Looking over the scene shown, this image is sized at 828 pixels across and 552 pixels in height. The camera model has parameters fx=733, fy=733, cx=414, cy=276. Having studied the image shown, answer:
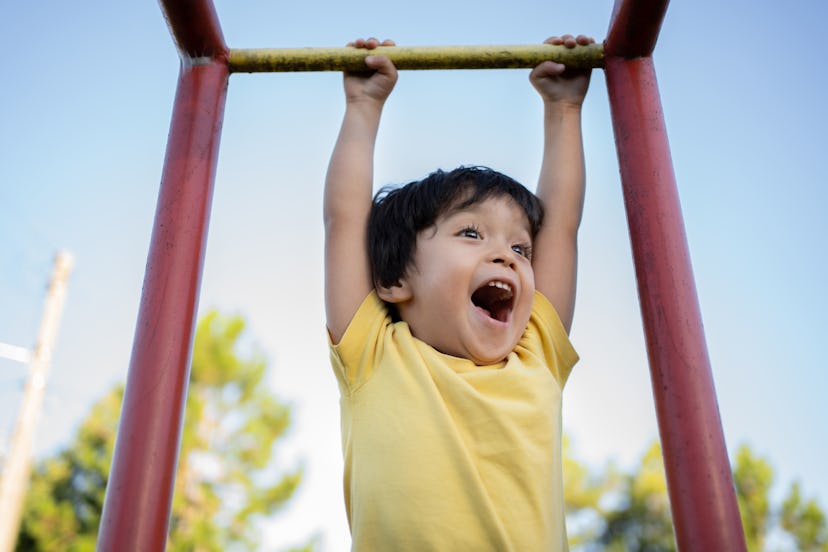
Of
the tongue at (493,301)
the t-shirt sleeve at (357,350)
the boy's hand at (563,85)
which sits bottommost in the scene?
the t-shirt sleeve at (357,350)

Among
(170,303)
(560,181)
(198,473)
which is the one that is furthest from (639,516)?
(170,303)

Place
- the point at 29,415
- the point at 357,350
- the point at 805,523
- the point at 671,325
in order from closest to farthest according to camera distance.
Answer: the point at 671,325, the point at 357,350, the point at 29,415, the point at 805,523

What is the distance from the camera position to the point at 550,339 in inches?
54.4

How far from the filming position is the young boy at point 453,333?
42.8 inches

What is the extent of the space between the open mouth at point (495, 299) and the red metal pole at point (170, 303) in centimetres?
51

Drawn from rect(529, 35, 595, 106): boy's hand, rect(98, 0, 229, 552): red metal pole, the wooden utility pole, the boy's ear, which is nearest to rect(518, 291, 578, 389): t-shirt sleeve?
the boy's ear

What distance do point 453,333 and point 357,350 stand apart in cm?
17

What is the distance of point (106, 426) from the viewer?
11.9 metres

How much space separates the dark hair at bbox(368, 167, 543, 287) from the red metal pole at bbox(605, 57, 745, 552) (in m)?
0.26

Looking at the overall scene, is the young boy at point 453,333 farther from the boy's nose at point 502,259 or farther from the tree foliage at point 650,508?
the tree foliage at point 650,508

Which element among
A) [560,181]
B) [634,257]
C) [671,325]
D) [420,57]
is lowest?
[671,325]

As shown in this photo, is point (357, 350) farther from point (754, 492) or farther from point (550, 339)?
point (754, 492)

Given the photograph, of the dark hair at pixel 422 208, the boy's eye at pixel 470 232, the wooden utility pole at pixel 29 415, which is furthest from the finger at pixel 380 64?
the wooden utility pole at pixel 29 415

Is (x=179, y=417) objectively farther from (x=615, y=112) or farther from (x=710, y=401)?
(x=615, y=112)
